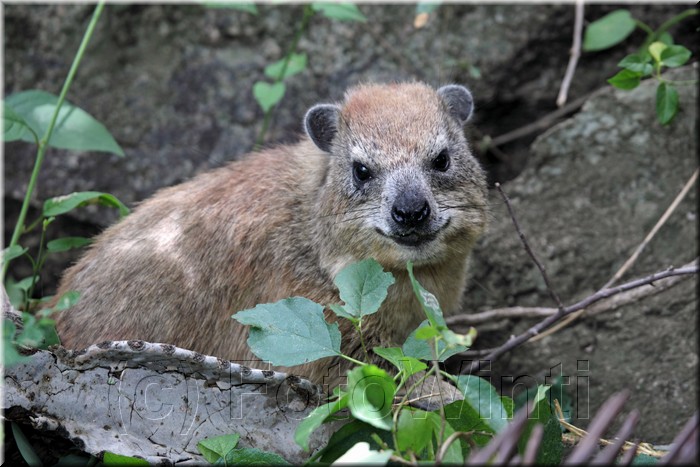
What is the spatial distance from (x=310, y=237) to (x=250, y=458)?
1743 mm

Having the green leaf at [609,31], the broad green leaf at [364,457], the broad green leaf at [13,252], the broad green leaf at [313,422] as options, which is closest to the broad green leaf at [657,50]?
the green leaf at [609,31]

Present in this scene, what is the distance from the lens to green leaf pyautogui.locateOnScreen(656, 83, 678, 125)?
491 centimetres

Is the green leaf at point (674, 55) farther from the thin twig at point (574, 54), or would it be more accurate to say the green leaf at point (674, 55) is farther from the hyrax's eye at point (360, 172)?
the hyrax's eye at point (360, 172)

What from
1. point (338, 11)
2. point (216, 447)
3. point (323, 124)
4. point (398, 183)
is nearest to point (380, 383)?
point (216, 447)

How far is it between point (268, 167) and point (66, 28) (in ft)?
9.44

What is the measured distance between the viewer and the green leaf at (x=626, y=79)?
4.71 meters

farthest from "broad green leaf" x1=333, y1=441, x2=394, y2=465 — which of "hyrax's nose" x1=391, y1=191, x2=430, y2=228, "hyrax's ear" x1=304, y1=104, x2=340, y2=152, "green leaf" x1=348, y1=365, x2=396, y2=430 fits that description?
"hyrax's ear" x1=304, y1=104, x2=340, y2=152

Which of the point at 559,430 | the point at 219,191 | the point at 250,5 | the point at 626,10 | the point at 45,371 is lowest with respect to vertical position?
the point at 45,371

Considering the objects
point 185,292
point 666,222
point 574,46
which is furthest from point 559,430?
point 574,46

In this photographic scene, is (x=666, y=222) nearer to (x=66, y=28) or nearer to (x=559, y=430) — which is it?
(x=559, y=430)

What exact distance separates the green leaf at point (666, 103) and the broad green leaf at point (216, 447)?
3.10 meters

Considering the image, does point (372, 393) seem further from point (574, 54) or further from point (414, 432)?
point (574, 54)

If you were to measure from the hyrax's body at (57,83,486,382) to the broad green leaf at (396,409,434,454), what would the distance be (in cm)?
134

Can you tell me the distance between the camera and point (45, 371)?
12.9ft
